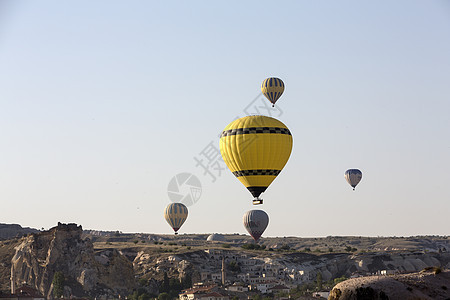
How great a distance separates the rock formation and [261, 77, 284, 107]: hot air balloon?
55.7 meters

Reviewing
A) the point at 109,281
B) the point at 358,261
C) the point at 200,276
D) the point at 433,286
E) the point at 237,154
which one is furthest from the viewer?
the point at 358,261

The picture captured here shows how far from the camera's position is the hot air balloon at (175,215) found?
168m

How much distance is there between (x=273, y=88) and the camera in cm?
11900

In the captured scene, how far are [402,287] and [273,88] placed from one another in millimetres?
81744

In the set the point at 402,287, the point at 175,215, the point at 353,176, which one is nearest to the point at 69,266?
the point at 175,215

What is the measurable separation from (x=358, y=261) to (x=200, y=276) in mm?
42900

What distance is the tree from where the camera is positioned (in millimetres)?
147125

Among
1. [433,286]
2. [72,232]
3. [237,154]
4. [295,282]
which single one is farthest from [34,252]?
[433,286]

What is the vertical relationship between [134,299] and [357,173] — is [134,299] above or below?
below

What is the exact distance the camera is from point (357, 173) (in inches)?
6467

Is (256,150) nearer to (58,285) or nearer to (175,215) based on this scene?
(58,285)

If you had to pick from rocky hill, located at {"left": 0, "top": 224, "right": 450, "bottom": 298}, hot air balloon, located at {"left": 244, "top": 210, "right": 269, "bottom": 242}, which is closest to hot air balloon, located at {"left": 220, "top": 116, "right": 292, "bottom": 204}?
rocky hill, located at {"left": 0, "top": 224, "right": 450, "bottom": 298}

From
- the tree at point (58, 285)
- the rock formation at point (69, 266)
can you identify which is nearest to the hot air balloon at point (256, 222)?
the rock formation at point (69, 266)

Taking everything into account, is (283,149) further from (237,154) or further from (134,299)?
(134,299)
